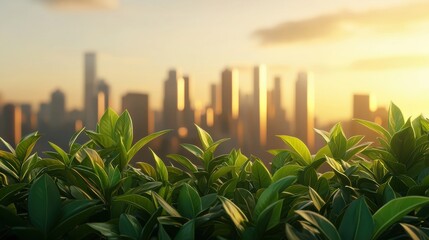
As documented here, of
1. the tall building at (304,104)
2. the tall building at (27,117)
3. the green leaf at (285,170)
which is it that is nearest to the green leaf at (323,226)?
the green leaf at (285,170)

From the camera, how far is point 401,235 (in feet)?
4.82

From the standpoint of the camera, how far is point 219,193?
5.84ft

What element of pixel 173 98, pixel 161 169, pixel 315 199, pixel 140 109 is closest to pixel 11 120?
pixel 140 109

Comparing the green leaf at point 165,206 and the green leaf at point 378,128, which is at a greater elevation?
the green leaf at point 378,128

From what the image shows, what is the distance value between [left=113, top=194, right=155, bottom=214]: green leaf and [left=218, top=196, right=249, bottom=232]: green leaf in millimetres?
230

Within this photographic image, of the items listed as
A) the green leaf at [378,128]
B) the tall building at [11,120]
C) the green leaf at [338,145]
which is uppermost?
the green leaf at [378,128]

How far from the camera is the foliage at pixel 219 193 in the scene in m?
1.43

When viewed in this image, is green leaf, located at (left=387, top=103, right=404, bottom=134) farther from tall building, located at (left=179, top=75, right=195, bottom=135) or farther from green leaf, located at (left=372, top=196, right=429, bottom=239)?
tall building, located at (left=179, top=75, right=195, bottom=135)

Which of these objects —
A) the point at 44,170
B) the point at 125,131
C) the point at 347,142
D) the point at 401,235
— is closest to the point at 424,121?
the point at 347,142

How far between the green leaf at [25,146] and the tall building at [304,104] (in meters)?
31.9

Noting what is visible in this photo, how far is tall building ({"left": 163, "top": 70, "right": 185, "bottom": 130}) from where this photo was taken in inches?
1435

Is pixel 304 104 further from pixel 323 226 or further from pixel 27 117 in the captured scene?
pixel 323 226

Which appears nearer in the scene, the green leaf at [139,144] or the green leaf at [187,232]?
the green leaf at [187,232]

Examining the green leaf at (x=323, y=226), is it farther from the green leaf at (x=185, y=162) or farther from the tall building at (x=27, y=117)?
the tall building at (x=27, y=117)
